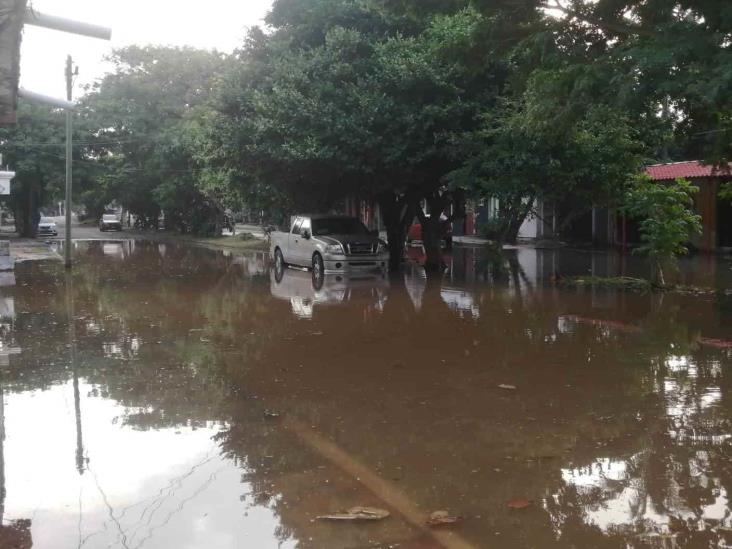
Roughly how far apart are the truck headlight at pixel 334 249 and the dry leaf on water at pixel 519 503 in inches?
636

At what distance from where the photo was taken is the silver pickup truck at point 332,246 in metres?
21.0

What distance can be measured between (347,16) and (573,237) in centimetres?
2015

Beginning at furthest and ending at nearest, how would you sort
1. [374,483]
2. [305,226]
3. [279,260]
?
1. [279,260]
2. [305,226]
3. [374,483]

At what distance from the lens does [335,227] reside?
882 inches

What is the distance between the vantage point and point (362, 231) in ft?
73.4

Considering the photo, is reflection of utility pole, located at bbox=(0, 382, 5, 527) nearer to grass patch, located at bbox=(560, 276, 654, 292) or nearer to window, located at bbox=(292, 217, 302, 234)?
grass patch, located at bbox=(560, 276, 654, 292)

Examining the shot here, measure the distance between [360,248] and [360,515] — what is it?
16.5 m

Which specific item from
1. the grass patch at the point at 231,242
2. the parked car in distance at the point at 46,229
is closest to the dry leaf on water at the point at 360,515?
the grass patch at the point at 231,242

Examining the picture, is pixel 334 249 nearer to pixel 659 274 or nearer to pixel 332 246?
pixel 332 246

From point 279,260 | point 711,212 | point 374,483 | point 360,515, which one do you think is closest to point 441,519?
point 360,515

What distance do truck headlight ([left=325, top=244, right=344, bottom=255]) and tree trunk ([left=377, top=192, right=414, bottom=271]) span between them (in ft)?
10.3

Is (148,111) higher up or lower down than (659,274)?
higher up

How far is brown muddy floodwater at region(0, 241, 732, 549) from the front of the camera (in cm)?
473

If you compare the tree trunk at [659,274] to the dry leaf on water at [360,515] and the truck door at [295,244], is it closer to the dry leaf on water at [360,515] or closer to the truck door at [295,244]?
the truck door at [295,244]
